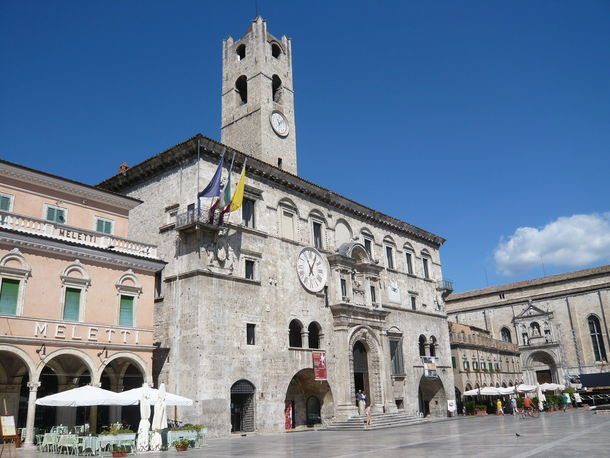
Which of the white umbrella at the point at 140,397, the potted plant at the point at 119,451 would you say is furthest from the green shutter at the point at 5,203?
the potted plant at the point at 119,451

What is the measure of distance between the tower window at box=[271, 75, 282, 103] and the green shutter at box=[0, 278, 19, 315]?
23.7 metres

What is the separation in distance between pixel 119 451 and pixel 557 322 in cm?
6314

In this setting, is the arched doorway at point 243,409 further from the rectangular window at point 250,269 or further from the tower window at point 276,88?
the tower window at point 276,88

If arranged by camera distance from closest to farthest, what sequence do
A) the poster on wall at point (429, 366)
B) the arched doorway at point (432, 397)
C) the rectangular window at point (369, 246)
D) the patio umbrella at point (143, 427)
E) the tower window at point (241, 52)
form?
the patio umbrella at point (143, 427), the tower window at point (241, 52), the rectangular window at point (369, 246), the poster on wall at point (429, 366), the arched doorway at point (432, 397)

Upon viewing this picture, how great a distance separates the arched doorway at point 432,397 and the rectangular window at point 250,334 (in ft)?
66.4

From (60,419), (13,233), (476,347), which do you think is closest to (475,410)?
(476,347)

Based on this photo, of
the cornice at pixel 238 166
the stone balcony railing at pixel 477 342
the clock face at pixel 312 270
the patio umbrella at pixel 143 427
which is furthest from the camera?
the stone balcony railing at pixel 477 342

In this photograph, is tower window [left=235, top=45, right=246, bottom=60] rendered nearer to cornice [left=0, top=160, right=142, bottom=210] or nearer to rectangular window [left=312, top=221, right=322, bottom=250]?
rectangular window [left=312, top=221, right=322, bottom=250]

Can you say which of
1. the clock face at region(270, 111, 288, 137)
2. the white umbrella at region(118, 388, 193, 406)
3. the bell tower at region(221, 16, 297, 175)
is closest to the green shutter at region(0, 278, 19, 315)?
the white umbrella at region(118, 388, 193, 406)

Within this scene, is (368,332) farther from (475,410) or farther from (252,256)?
(475,410)

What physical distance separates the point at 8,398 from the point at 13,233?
725 cm

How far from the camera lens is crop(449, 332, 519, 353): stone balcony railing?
163 ft

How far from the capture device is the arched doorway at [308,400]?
31.5 meters

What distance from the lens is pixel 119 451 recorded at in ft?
57.4
